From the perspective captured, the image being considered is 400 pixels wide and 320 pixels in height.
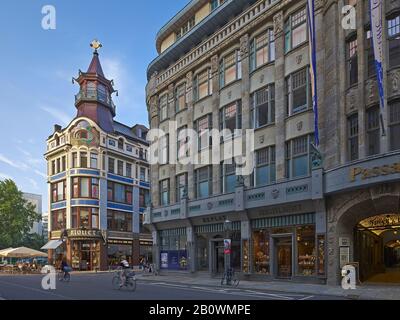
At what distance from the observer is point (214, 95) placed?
36.9 metres

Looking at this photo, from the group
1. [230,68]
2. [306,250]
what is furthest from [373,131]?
[230,68]

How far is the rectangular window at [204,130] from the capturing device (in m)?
37.3

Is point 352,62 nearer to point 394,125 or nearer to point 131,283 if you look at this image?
point 394,125

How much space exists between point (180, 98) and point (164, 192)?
336 inches

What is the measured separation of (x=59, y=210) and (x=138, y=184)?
11391mm

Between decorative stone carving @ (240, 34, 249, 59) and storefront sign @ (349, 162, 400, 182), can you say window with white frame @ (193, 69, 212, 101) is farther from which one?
storefront sign @ (349, 162, 400, 182)

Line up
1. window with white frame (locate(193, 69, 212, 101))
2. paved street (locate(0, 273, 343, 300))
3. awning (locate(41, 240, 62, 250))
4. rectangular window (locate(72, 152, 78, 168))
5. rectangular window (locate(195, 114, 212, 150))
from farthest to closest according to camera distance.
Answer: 1. rectangular window (locate(72, 152, 78, 168))
2. awning (locate(41, 240, 62, 250))
3. window with white frame (locate(193, 69, 212, 101))
4. rectangular window (locate(195, 114, 212, 150))
5. paved street (locate(0, 273, 343, 300))

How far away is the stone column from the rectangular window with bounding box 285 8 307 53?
345 millimetres

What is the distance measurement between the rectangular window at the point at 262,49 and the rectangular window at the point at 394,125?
1032 cm

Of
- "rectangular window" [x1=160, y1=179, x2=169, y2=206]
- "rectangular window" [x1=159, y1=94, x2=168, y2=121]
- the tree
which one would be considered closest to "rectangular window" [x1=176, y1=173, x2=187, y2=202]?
"rectangular window" [x1=160, y1=179, x2=169, y2=206]

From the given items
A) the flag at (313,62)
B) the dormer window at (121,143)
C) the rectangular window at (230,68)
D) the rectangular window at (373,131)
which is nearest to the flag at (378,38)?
the rectangular window at (373,131)

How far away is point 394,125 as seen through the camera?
23.1 m

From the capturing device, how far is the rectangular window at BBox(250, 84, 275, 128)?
3153 centimetres

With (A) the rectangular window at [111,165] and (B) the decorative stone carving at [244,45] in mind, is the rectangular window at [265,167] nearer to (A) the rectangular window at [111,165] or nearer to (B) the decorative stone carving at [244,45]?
(B) the decorative stone carving at [244,45]
